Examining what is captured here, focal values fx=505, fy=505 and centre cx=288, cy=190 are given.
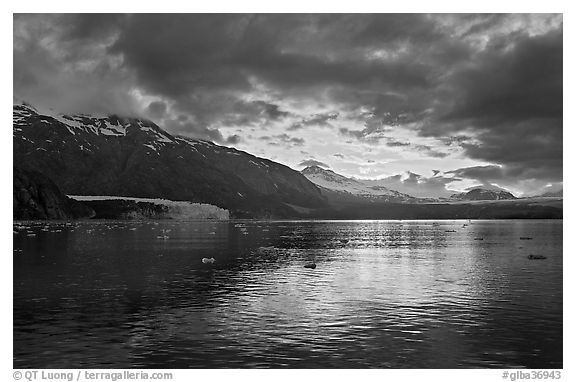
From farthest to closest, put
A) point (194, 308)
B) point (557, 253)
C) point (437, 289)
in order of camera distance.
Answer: point (557, 253) < point (437, 289) < point (194, 308)

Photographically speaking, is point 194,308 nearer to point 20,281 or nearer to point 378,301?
point 378,301

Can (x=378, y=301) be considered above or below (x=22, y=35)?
below

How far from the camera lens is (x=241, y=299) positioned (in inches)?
1245

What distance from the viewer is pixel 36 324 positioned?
25.0 meters

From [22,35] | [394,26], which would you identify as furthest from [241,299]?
[22,35]

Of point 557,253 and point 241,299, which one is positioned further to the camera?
point 557,253

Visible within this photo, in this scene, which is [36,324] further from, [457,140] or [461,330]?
[457,140]

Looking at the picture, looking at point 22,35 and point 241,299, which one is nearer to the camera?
point 241,299

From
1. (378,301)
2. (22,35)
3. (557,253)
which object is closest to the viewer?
(378,301)

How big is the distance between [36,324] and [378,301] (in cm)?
1928
